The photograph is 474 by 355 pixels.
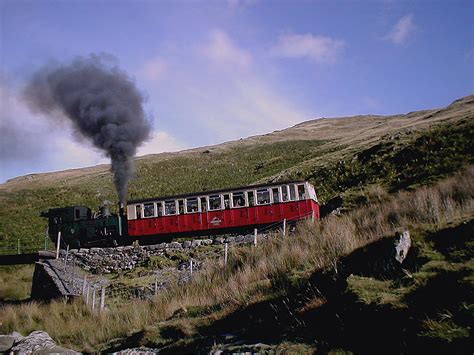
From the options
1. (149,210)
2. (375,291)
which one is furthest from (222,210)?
(375,291)

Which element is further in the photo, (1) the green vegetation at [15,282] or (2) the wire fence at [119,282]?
(1) the green vegetation at [15,282]

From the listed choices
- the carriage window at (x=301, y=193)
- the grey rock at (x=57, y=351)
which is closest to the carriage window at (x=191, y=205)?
the carriage window at (x=301, y=193)

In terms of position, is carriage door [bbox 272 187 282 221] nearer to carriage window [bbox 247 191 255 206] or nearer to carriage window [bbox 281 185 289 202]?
carriage window [bbox 281 185 289 202]

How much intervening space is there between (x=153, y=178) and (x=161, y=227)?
43.9 meters

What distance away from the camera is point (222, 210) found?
2377 centimetres

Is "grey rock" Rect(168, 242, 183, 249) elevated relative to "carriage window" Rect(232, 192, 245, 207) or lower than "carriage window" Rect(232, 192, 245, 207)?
lower

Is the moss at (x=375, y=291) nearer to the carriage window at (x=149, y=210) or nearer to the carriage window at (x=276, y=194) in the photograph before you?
the carriage window at (x=276, y=194)

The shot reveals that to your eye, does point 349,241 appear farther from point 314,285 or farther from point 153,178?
point 153,178

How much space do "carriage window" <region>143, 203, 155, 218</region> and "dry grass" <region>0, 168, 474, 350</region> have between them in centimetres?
1143

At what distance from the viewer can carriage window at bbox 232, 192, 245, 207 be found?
934 inches

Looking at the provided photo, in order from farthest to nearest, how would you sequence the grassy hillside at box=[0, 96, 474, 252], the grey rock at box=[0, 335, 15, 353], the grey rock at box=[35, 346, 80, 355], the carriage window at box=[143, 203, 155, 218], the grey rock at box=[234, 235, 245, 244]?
1. the grassy hillside at box=[0, 96, 474, 252]
2. the carriage window at box=[143, 203, 155, 218]
3. the grey rock at box=[234, 235, 245, 244]
4. the grey rock at box=[0, 335, 15, 353]
5. the grey rock at box=[35, 346, 80, 355]

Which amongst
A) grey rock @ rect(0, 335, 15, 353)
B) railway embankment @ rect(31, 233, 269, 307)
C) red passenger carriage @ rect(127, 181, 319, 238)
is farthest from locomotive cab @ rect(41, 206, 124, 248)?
grey rock @ rect(0, 335, 15, 353)

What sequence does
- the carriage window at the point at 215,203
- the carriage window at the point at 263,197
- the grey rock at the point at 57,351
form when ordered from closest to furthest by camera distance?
the grey rock at the point at 57,351
the carriage window at the point at 263,197
the carriage window at the point at 215,203

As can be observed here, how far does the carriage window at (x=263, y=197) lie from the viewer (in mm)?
23406
